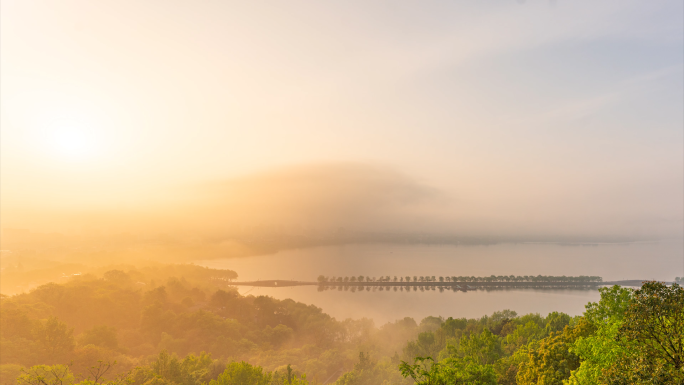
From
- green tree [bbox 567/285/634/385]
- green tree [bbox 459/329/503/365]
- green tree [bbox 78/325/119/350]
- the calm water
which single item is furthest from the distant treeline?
green tree [bbox 567/285/634/385]

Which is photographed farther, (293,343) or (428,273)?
(428,273)

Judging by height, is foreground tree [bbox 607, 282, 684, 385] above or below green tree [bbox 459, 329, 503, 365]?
above

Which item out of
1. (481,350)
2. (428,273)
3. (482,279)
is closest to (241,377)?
(481,350)

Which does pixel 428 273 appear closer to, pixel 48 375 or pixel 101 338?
pixel 101 338

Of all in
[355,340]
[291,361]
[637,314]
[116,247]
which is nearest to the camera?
[637,314]

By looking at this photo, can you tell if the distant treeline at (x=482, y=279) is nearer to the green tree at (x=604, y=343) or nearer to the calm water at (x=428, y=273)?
the calm water at (x=428, y=273)

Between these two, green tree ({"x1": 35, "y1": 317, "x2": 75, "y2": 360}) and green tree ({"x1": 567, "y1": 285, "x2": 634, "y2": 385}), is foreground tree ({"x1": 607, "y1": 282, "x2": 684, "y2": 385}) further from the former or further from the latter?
green tree ({"x1": 35, "y1": 317, "x2": 75, "y2": 360})

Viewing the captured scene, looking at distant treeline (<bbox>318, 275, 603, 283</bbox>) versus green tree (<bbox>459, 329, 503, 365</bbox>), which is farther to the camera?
distant treeline (<bbox>318, 275, 603, 283</bbox>)

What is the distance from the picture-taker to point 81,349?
27578mm

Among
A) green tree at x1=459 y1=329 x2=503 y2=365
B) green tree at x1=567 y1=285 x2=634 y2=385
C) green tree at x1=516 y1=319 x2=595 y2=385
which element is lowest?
green tree at x1=459 y1=329 x2=503 y2=365

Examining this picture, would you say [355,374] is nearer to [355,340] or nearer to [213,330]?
[355,340]

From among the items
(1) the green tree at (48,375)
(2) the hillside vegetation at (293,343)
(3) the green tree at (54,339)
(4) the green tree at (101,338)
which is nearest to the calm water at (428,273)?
(2) the hillside vegetation at (293,343)

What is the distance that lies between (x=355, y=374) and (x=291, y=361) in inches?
362

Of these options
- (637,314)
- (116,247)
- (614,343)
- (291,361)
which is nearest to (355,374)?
(291,361)
